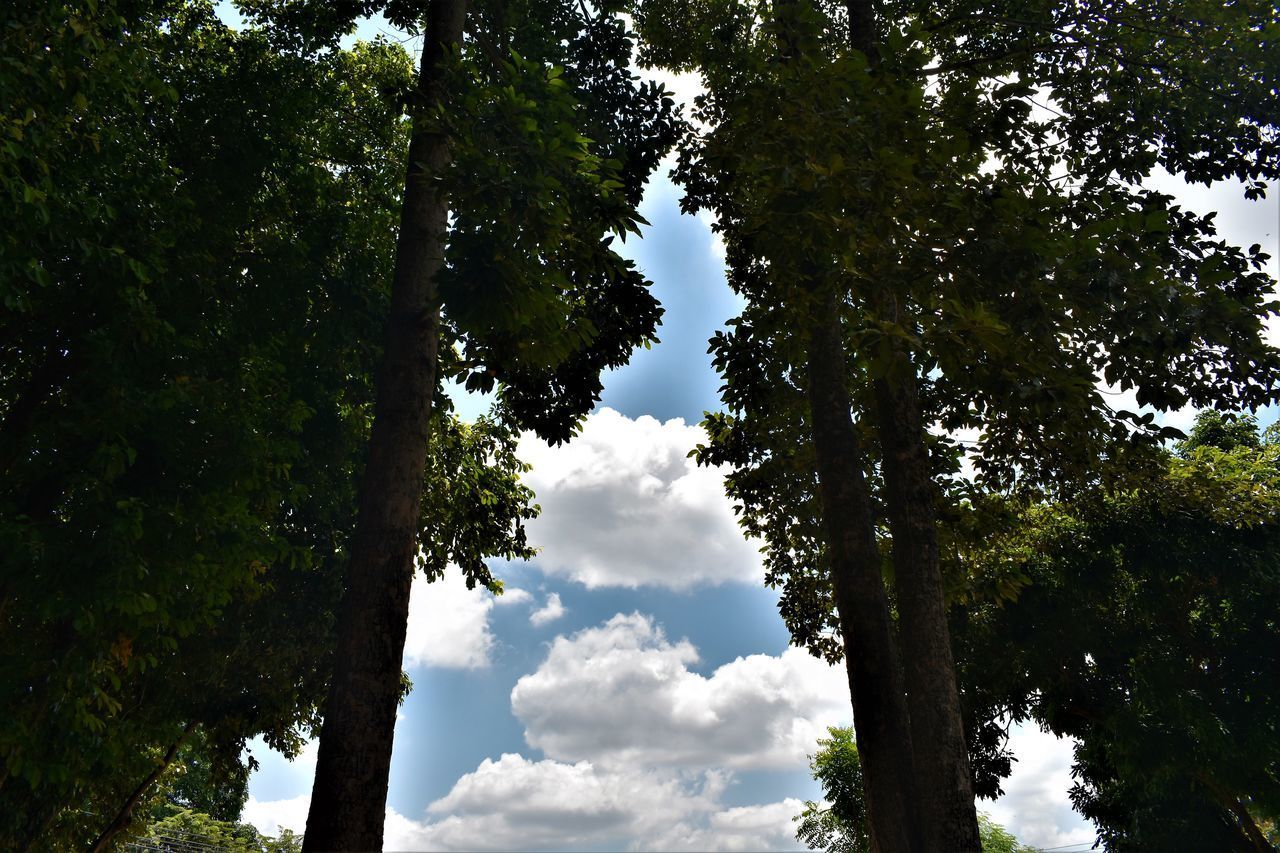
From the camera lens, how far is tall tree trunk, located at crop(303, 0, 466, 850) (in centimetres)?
676

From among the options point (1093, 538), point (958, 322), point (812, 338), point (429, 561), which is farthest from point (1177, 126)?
point (429, 561)

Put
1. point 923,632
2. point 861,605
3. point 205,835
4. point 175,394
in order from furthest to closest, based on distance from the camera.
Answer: point 205,835, point 175,394, point 861,605, point 923,632

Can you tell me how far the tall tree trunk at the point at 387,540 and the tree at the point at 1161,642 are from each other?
45.6 ft

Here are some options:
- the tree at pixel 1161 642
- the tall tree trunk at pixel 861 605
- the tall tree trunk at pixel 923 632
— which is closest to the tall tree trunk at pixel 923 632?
the tall tree trunk at pixel 923 632

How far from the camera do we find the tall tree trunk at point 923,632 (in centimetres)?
847

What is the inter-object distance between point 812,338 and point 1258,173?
267 inches

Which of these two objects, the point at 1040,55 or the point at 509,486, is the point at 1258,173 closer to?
the point at 1040,55

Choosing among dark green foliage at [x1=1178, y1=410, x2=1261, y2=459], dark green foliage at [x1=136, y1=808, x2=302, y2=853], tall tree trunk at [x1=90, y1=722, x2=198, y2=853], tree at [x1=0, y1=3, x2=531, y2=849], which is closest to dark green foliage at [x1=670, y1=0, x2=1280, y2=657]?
Result: tree at [x1=0, y1=3, x2=531, y2=849]

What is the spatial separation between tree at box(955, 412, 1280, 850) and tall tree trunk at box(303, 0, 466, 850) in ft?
45.6

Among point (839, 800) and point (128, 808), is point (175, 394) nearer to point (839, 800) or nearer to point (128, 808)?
point (128, 808)

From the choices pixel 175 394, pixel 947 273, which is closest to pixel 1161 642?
pixel 947 273

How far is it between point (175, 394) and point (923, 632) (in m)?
10.1

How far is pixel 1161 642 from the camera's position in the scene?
2138 cm

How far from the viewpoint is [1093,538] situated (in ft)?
70.5
